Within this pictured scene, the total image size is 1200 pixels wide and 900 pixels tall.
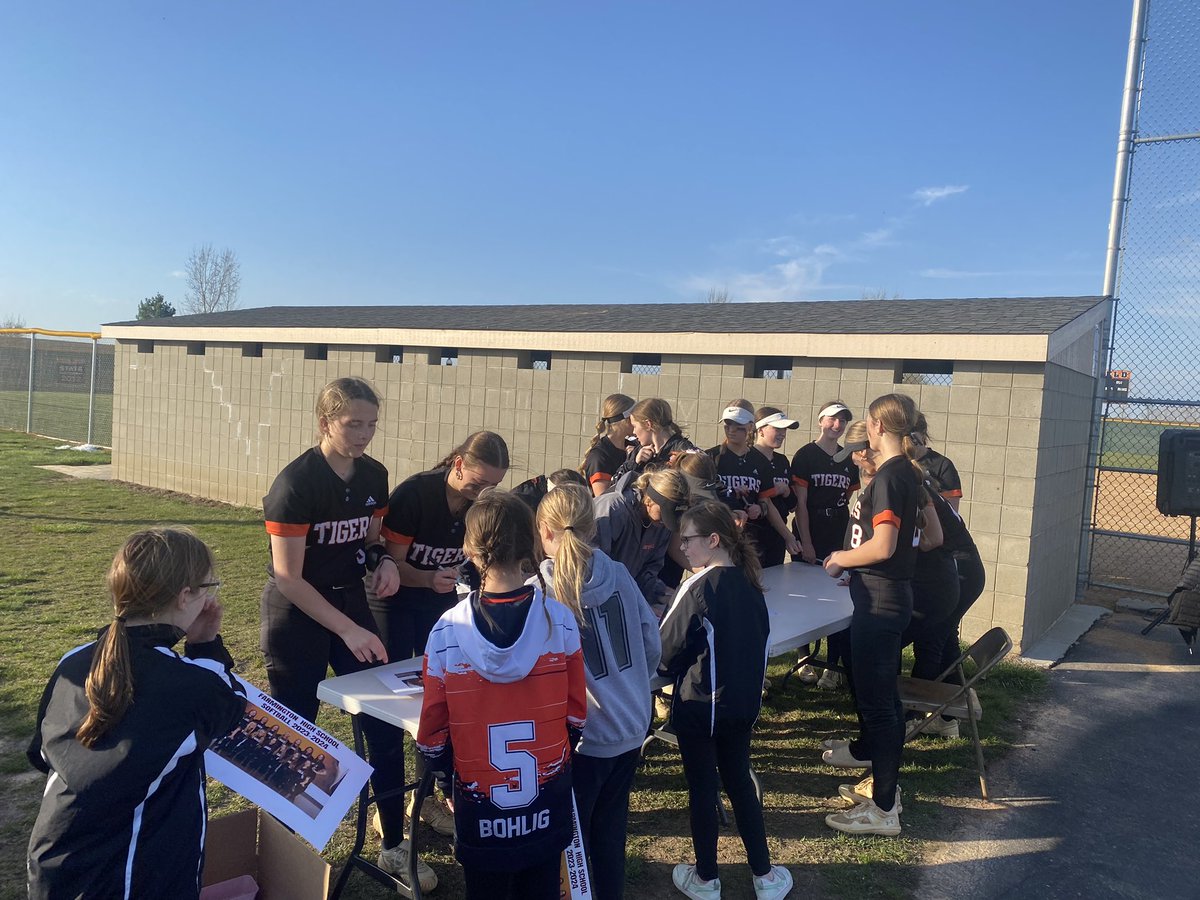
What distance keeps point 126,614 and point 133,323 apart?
44.4 feet

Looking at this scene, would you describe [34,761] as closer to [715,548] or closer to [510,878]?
[510,878]

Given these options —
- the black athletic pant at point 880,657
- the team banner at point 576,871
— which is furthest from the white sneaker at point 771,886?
the team banner at point 576,871

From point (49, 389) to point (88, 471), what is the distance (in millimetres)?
15529

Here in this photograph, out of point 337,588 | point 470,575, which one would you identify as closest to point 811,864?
point 470,575

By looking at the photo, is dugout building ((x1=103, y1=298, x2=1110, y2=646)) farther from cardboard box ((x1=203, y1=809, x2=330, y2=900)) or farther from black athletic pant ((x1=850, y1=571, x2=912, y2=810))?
cardboard box ((x1=203, y1=809, x2=330, y2=900))

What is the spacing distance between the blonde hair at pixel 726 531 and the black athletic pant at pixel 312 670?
1364mm

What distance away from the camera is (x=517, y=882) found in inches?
93.0

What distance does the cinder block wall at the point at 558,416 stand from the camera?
6.13 m

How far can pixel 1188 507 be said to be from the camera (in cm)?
714

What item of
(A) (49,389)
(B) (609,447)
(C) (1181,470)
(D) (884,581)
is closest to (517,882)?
(D) (884,581)

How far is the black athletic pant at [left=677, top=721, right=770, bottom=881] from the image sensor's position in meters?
2.96

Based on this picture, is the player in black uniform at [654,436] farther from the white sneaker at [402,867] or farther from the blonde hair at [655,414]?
the white sneaker at [402,867]

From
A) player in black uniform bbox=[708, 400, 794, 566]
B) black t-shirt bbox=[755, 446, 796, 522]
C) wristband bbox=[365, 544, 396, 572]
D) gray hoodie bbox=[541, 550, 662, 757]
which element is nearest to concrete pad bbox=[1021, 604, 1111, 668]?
black t-shirt bbox=[755, 446, 796, 522]

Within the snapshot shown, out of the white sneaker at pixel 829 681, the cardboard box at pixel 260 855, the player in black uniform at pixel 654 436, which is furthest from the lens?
the white sneaker at pixel 829 681
